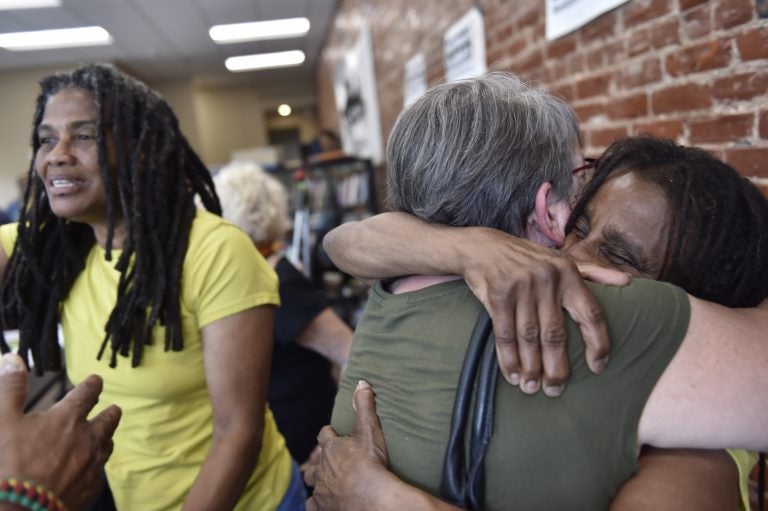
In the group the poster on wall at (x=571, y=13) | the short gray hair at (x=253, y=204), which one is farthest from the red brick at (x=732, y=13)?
the short gray hair at (x=253, y=204)

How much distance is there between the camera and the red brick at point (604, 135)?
1.65m

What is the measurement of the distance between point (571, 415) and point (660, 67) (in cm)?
115

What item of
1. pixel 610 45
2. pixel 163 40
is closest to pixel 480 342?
pixel 610 45

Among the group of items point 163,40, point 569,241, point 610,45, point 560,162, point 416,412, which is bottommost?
point 416,412

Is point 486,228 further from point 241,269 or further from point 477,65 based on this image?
point 477,65

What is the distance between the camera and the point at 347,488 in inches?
30.3

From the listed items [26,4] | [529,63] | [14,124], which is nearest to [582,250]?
[529,63]

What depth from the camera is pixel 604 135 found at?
173cm

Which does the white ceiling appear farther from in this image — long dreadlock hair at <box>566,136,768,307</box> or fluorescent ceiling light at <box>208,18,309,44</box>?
long dreadlock hair at <box>566,136,768,307</box>

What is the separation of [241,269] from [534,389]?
2.53ft

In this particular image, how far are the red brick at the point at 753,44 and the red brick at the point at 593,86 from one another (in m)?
0.52

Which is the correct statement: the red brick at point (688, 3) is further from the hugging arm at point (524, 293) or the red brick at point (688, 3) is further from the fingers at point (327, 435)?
the fingers at point (327, 435)

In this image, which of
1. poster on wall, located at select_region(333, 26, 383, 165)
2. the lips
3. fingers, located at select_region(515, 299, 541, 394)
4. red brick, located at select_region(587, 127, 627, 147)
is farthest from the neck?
poster on wall, located at select_region(333, 26, 383, 165)

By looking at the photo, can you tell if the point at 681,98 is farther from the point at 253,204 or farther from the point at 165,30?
the point at 165,30
